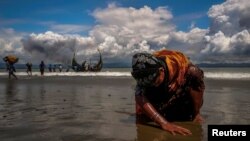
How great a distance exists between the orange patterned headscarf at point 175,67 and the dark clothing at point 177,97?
0.07 metres

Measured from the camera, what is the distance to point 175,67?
516 centimetres

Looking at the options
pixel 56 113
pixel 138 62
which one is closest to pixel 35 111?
pixel 56 113

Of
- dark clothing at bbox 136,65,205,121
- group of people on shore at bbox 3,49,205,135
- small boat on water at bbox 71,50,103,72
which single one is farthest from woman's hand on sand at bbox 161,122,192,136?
small boat on water at bbox 71,50,103,72

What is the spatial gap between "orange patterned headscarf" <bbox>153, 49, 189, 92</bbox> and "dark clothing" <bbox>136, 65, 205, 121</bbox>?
74 mm

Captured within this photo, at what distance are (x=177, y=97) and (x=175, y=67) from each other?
66 centimetres

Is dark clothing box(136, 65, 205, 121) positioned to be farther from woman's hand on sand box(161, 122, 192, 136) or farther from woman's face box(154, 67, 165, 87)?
woman's hand on sand box(161, 122, 192, 136)

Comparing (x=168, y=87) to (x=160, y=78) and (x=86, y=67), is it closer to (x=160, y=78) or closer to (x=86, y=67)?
(x=160, y=78)

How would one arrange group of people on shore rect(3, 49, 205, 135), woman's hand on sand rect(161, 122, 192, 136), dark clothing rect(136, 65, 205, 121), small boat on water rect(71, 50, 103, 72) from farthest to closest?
small boat on water rect(71, 50, 103, 72) → dark clothing rect(136, 65, 205, 121) → woman's hand on sand rect(161, 122, 192, 136) → group of people on shore rect(3, 49, 205, 135)

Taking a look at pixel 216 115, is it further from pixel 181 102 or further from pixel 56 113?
pixel 56 113

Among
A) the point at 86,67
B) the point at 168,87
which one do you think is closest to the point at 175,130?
the point at 168,87

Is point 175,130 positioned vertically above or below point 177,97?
below

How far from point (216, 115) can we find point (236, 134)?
2.93 meters

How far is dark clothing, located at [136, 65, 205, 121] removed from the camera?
531cm

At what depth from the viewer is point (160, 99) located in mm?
5621
